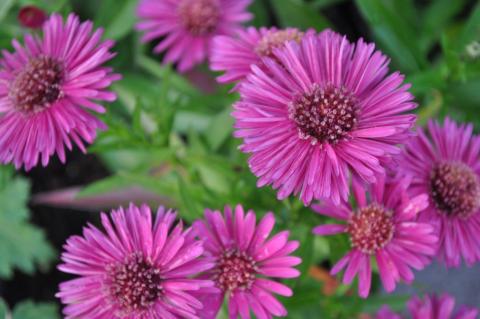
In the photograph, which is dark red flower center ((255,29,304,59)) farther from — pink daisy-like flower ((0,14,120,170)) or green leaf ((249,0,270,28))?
green leaf ((249,0,270,28))

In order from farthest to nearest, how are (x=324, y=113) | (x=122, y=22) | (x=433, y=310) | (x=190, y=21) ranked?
(x=122, y=22) < (x=190, y=21) < (x=433, y=310) < (x=324, y=113)

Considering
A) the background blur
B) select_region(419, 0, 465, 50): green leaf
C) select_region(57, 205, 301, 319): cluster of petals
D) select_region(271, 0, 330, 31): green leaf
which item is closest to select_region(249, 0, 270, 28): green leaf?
the background blur

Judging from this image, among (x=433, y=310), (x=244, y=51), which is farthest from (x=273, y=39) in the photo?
(x=433, y=310)

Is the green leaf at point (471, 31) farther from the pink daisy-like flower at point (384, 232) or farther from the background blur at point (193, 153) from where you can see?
the pink daisy-like flower at point (384, 232)

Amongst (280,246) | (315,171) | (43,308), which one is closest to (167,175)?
(43,308)

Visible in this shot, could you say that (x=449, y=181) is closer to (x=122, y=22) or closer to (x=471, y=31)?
(x=471, y=31)

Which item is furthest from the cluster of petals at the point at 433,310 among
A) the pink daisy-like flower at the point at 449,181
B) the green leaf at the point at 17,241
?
the green leaf at the point at 17,241

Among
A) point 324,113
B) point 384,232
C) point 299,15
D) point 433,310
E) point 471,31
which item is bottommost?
point 433,310
